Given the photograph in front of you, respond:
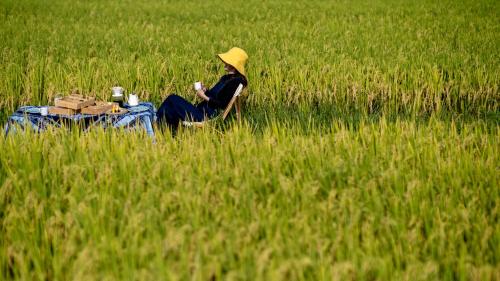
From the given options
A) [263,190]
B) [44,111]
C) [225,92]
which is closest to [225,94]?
[225,92]

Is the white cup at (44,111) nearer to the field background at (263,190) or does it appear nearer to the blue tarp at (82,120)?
the blue tarp at (82,120)

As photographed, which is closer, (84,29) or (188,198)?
(188,198)

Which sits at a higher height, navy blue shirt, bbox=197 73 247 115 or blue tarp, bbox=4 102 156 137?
navy blue shirt, bbox=197 73 247 115

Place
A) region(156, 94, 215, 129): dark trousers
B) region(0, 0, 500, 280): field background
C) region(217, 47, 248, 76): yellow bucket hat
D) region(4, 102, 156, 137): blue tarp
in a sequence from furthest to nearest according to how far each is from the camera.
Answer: region(217, 47, 248, 76): yellow bucket hat < region(156, 94, 215, 129): dark trousers < region(4, 102, 156, 137): blue tarp < region(0, 0, 500, 280): field background

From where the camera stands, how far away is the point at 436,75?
23.8 ft

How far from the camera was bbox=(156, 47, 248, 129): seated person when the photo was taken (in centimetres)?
551

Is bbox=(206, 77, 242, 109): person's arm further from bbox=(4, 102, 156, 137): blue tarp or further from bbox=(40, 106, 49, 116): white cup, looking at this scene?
bbox=(40, 106, 49, 116): white cup

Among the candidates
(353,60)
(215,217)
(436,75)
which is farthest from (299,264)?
(353,60)

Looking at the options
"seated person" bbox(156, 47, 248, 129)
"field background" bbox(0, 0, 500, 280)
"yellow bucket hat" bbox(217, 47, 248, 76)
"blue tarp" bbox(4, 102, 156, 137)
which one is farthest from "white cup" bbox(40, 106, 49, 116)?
"yellow bucket hat" bbox(217, 47, 248, 76)

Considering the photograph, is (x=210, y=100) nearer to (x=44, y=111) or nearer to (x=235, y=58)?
(x=235, y=58)

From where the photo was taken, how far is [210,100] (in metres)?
5.65

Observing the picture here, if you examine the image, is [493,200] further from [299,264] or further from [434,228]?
[299,264]

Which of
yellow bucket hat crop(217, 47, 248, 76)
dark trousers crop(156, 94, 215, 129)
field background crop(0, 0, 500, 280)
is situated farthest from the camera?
yellow bucket hat crop(217, 47, 248, 76)

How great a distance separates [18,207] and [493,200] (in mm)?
2748
